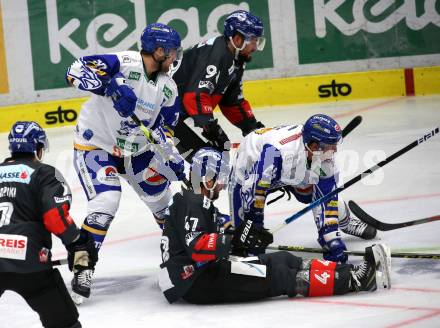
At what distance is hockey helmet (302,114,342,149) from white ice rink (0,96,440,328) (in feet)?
2.55

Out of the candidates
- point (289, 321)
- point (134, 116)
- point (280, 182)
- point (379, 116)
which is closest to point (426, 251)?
point (280, 182)

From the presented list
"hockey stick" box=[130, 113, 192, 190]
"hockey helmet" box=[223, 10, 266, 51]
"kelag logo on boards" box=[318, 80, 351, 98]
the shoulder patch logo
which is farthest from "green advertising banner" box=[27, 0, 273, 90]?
the shoulder patch logo

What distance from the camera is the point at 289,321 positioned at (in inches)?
190

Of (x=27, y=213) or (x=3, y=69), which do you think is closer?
(x=27, y=213)

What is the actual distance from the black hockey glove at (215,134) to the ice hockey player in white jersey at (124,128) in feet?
2.23

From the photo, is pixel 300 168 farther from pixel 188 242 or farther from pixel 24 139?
pixel 24 139

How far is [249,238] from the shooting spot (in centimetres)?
534

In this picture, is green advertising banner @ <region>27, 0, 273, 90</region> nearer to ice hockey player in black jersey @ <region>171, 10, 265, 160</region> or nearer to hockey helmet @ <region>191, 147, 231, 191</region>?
ice hockey player in black jersey @ <region>171, 10, 265, 160</region>

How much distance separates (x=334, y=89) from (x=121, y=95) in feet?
19.0

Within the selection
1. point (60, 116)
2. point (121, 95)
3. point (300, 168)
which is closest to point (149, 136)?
point (121, 95)

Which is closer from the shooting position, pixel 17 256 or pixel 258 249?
pixel 17 256

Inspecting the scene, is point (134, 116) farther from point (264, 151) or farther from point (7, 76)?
point (7, 76)

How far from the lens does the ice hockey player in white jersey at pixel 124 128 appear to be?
5.62m

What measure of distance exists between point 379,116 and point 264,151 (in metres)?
4.55
